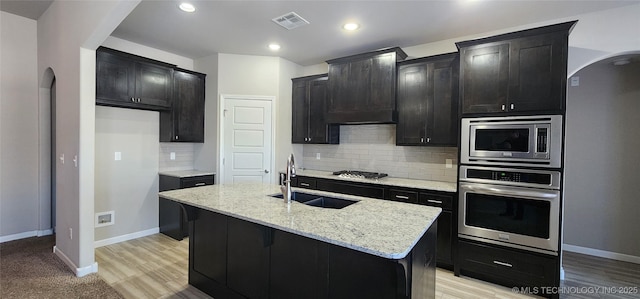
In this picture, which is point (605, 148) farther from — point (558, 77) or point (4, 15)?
point (4, 15)

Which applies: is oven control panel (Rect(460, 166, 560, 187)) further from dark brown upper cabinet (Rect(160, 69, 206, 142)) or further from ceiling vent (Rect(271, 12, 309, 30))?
dark brown upper cabinet (Rect(160, 69, 206, 142))

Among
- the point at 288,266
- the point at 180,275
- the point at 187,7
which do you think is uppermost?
the point at 187,7

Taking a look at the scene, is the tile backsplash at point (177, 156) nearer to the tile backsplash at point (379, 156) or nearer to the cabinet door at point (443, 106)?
the tile backsplash at point (379, 156)

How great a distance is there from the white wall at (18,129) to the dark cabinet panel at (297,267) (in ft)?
12.9

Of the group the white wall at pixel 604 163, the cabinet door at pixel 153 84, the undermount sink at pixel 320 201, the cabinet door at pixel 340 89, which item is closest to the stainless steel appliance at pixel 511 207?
the undermount sink at pixel 320 201

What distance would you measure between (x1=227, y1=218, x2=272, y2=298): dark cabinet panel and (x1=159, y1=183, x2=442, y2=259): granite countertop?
193 millimetres

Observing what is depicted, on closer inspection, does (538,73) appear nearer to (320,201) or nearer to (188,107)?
(320,201)

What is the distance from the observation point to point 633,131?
3.33m

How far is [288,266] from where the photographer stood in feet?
6.39

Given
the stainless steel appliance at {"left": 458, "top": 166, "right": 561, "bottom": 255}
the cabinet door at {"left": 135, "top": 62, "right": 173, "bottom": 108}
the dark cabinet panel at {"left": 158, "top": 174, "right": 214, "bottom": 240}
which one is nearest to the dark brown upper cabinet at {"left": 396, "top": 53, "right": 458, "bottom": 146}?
the stainless steel appliance at {"left": 458, "top": 166, "right": 561, "bottom": 255}

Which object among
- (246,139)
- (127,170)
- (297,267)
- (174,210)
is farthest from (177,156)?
(297,267)

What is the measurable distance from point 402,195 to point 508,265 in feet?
3.92

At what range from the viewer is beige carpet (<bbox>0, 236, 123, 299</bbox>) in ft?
8.20

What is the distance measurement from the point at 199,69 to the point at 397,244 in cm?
435
